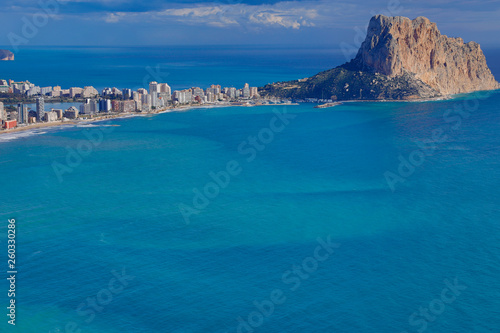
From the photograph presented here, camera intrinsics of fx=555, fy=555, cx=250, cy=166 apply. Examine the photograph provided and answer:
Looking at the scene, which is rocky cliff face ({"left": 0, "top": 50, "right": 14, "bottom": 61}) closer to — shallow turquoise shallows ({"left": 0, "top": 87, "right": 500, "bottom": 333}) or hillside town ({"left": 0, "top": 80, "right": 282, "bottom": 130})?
hillside town ({"left": 0, "top": 80, "right": 282, "bottom": 130})

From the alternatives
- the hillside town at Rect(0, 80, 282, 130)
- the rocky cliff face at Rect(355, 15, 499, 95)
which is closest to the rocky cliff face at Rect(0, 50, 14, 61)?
the hillside town at Rect(0, 80, 282, 130)

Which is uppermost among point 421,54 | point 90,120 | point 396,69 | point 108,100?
point 421,54

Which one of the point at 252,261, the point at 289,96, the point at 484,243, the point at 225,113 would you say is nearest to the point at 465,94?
the point at 289,96

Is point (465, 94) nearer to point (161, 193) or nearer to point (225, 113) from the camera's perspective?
point (225, 113)

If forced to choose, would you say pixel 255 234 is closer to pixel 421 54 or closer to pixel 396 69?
pixel 396 69

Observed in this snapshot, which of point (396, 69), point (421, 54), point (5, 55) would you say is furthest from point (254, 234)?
point (5, 55)

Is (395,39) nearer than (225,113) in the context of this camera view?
No
